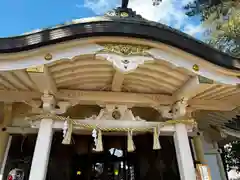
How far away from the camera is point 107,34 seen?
305 centimetres

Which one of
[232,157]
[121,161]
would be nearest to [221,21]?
[232,157]

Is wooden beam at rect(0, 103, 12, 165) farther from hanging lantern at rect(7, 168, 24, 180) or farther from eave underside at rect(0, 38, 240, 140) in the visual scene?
hanging lantern at rect(7, 168, 24, 180)

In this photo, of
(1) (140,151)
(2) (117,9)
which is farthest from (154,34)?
(1) (140,151)

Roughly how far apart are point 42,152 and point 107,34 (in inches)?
79.2

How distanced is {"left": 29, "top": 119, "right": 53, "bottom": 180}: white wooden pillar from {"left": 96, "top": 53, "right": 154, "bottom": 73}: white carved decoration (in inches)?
56.0

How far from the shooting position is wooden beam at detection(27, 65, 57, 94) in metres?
3.04

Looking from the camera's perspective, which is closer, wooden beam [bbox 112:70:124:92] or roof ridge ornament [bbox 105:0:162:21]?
wooden beam [bbox 112:70:124:92]

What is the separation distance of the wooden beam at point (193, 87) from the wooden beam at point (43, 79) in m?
2.25

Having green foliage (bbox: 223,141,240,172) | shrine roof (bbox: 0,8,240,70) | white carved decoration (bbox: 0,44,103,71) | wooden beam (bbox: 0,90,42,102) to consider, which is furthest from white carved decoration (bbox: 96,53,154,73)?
green foliage (bbox: 223,141,240,172)

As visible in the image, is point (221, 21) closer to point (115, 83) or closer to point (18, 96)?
point (115, 83)

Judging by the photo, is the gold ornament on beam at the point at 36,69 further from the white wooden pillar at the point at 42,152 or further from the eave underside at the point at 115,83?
the white wooden pillar at the point at 42,152

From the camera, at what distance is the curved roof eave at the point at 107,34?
2966mm

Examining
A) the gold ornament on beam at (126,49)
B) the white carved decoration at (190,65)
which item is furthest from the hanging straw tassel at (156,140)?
the gold ornament on beam at (126,49)

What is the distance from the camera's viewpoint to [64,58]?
3.06m
